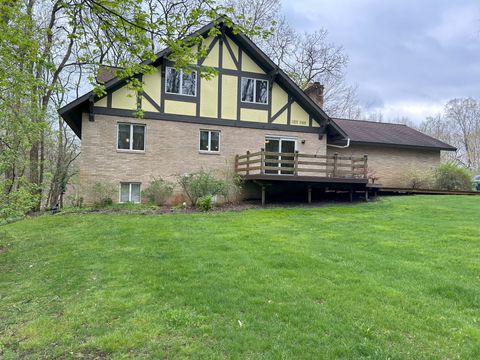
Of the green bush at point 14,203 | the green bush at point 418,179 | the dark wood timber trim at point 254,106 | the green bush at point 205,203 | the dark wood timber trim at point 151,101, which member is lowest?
the green bush at point 205,203

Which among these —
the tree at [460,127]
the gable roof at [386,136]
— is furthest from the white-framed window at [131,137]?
the tree at [460,127]

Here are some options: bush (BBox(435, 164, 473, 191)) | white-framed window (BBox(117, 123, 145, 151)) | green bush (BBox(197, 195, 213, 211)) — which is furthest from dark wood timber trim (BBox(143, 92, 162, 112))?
bush (BBox(435, 164, 473, 191))

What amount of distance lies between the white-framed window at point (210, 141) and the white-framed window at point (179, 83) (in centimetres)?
189

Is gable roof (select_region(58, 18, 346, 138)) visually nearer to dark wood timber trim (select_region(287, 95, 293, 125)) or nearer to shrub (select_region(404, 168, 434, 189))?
dark wood timber trim (select_region(287, 95, 293, 125))

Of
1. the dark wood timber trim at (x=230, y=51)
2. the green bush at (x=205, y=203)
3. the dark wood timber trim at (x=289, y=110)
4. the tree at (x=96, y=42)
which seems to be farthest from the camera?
the dark wood timber trim at (x=289, y=110)

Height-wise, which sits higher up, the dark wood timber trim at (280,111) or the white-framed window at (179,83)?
the white-framed window at (179,83)

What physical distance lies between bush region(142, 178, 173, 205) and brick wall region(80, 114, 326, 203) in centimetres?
46

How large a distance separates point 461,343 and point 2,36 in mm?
8206

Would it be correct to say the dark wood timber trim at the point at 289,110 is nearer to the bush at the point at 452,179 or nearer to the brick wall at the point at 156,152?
the brick wall at the point at 156,152

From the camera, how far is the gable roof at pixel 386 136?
20548 millimetres

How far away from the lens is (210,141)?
16938 mm

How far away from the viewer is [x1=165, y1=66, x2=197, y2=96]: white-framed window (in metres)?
16.1

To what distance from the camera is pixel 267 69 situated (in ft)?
57.4

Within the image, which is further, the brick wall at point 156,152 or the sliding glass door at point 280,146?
the sliding glass door at point 280,146
